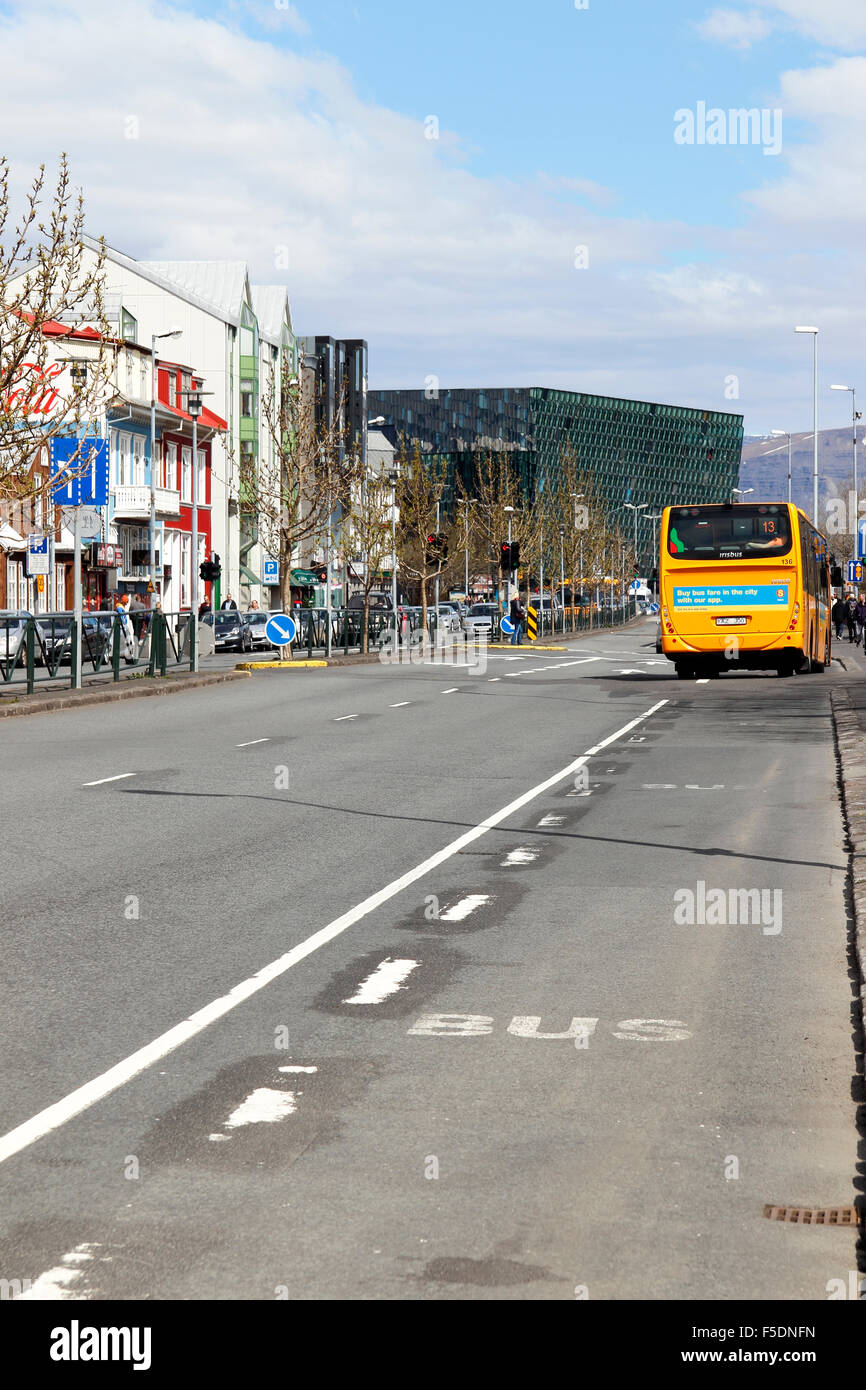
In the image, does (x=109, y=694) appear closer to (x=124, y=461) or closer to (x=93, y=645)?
(x=93, y=645)

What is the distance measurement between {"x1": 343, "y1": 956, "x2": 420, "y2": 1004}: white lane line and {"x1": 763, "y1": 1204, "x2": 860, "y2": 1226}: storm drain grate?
2.80m

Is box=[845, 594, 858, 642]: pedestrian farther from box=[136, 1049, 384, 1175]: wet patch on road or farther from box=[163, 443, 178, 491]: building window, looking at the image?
box=[136, 1049, 384, 1175]: wet patch on road

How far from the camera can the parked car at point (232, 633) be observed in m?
62.4

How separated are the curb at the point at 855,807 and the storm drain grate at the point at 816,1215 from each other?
2.28 meters

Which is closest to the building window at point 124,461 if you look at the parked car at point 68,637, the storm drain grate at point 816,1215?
the parked car at point 68,637

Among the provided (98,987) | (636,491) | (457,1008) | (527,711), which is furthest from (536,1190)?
(636,491)

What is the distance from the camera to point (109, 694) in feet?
102

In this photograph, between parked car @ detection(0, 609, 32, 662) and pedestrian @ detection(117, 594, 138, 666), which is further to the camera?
Result: pedestrian @ detection(117, 594, 138, 666)

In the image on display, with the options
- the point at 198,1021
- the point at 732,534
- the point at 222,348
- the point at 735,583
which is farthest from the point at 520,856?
the point at 222,348

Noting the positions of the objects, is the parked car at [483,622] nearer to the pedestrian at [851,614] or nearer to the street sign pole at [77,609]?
the pedestrian at [851,614]

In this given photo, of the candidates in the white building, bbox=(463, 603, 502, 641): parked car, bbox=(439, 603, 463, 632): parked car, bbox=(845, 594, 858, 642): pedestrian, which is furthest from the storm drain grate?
the white building

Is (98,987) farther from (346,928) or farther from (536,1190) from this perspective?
(536,1190)

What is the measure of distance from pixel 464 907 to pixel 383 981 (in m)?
2.02

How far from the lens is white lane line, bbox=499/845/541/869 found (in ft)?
37.8
